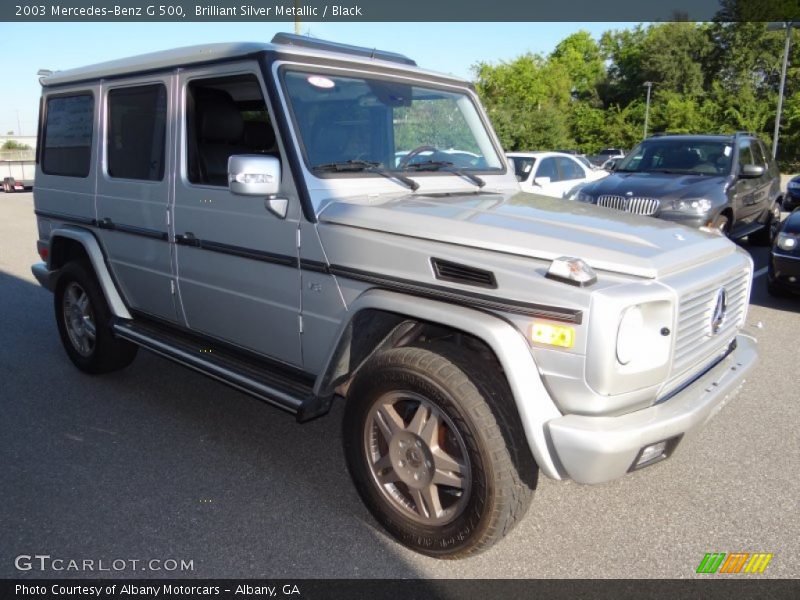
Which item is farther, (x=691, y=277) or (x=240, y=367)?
(x=240, y=367)

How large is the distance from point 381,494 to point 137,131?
2.88 meters

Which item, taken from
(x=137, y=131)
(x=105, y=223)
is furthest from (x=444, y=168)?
(x=105, y=223)

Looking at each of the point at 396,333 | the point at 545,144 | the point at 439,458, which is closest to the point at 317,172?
the point at 396,333

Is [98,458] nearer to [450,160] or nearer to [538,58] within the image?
[450,160]

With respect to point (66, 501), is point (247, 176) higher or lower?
higher

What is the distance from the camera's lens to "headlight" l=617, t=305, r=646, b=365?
8.15ft

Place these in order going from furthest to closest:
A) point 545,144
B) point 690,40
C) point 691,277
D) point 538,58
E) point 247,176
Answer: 1. point 538,58
2. point 690,40
3. point 545,144
4. point 247,176
5. point 691,277

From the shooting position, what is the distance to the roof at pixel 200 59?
138 inches

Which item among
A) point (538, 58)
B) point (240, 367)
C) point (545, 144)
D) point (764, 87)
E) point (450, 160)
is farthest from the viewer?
point (538, 58)

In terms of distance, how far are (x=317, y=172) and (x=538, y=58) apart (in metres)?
67.5

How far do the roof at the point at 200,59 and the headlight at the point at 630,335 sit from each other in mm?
2154

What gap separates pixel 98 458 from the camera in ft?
12.8

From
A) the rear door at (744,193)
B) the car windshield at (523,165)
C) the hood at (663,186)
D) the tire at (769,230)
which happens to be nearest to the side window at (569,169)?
the car windshield at (523,165)

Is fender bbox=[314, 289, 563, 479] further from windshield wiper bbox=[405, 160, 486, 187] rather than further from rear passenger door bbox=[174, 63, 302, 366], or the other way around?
windshield wiper bbox=[405, 160, 486, 187]
